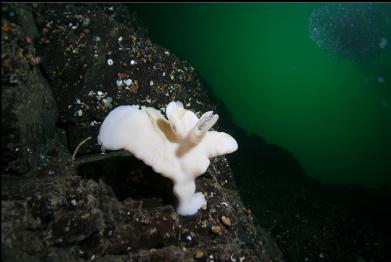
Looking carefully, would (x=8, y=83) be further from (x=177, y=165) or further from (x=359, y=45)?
(x=359, y=45)

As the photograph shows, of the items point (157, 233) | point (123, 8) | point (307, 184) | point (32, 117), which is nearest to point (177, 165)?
point (157, 233)

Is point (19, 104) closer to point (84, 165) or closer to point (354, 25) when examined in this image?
point (84, 165)

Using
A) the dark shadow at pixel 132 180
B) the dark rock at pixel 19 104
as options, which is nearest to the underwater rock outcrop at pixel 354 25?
the dark shadow at pixel 132 180

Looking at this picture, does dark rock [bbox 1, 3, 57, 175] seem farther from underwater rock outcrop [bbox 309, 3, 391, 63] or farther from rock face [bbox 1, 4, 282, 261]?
underwater rock outcrop [bbox 309, 3, 391, 63]

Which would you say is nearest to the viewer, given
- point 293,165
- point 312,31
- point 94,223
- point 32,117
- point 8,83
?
point 94,223

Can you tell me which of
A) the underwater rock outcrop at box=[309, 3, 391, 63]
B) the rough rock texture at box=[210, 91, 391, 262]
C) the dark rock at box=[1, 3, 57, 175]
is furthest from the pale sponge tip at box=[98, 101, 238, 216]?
the underwater rock outcrop at box=[309, 3, 391, 63]

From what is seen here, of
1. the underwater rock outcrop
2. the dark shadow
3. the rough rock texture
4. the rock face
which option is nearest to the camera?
the rock face

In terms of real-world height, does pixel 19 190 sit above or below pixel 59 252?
above

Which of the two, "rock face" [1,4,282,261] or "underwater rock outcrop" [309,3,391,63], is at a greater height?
"underwater rock outcrop" [309,3,391,63]
